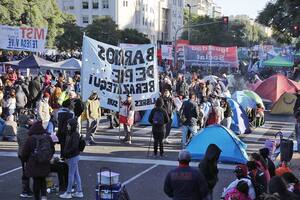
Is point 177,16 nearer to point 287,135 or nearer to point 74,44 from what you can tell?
point 74,44

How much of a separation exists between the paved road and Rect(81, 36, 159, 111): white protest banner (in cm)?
140

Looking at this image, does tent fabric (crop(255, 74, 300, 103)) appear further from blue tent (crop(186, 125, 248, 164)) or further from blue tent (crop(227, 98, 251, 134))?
blue tent (crop(186, 125, 248, 164))

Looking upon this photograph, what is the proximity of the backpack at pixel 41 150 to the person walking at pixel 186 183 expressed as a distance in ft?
9.17

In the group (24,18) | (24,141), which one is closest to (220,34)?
(24,18)

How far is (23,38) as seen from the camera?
24656mm

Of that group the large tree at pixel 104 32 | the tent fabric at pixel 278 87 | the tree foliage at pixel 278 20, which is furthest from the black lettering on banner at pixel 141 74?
the large tree at pixel 104 32

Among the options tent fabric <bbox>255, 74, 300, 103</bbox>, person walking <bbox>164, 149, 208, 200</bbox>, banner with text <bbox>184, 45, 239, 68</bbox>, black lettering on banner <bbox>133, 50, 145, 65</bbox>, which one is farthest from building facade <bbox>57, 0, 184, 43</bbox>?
person walking <bbox>164, 149, 208, 200</bbox>

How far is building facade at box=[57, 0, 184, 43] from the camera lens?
10525cm

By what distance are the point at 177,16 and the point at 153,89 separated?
124 metres

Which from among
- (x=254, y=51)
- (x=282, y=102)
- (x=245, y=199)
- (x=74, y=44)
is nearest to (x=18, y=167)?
(x=245, y=199)

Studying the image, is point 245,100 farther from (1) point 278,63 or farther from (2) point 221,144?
(1) point 278,63

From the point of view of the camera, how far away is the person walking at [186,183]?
7086 millimetres

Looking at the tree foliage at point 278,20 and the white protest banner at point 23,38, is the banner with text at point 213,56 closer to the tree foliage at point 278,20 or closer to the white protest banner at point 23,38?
the tree foliage at point 278,20

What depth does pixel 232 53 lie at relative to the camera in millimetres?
36812
